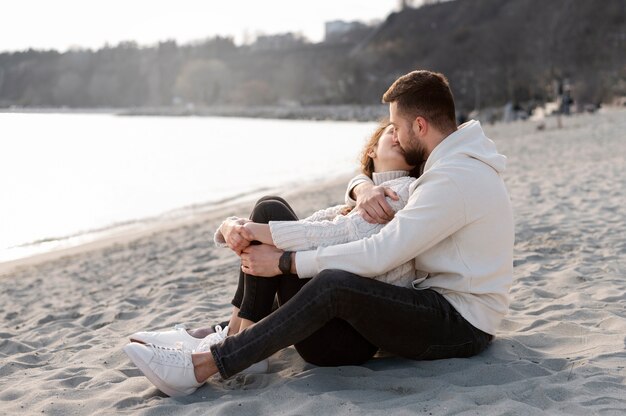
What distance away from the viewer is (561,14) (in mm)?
69938

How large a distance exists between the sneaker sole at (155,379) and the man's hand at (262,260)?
52cm

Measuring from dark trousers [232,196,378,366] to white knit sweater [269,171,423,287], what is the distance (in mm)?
160

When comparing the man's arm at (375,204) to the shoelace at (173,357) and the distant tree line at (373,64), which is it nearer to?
the shoelace at (173,357)

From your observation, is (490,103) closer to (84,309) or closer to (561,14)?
(561,14)

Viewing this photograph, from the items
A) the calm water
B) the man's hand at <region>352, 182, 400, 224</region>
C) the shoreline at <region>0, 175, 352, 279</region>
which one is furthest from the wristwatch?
the shoreline at <region>0, 175, 352, 279</region>

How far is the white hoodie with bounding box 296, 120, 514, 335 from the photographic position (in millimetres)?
2441

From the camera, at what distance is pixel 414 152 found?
271 centimetres

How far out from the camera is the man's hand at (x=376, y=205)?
2.63m

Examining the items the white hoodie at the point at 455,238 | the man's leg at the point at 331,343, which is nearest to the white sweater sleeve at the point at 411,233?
the white hoodie at the point at 455,238

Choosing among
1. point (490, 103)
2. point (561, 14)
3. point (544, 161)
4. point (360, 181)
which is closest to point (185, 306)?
point (360, 181)

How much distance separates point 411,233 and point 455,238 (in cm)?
23

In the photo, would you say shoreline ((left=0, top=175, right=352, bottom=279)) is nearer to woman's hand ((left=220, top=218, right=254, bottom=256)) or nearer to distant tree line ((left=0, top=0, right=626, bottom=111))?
woman's hand ((left=220, top=218, right=254, bottom=256))

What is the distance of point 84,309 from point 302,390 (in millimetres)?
2785

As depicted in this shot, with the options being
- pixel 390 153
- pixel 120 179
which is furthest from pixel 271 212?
pixel 120 179
